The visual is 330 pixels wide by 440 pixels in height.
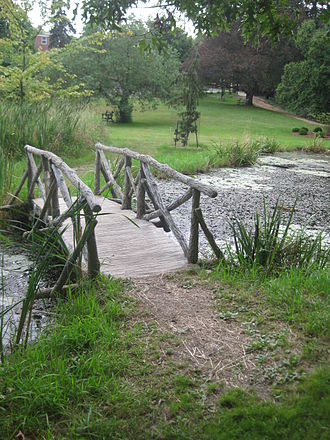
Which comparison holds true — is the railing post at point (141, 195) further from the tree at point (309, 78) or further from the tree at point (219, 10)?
the tree at point (309, 78)

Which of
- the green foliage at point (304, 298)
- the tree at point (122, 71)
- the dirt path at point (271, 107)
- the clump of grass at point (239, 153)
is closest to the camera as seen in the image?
the green foliage at point (304, 298)

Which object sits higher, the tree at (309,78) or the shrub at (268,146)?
the tree at (309,78)

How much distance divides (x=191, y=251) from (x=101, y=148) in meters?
3.69

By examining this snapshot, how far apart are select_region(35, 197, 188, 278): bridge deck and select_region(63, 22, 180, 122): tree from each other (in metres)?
22.4

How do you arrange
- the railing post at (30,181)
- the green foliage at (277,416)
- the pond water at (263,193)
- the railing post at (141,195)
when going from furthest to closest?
1. the pond water at (263,193)
2. the railing post at (30,181)
3. the railing post at (141,195)
4. the green foliage at (277,416)

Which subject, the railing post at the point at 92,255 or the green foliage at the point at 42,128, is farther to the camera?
the green foliage at the point at 42,128

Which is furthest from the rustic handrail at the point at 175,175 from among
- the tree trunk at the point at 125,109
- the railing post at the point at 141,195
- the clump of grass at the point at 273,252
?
the tree trunk at the point at 125,109

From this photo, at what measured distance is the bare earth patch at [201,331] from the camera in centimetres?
329

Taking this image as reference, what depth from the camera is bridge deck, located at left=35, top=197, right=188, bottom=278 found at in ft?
17.3

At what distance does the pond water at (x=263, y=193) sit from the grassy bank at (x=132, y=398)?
3.34 metres

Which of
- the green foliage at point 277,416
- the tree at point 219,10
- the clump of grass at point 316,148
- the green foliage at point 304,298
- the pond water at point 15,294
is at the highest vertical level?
the tree at point 219,10

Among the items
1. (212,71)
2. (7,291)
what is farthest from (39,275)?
(212,71)

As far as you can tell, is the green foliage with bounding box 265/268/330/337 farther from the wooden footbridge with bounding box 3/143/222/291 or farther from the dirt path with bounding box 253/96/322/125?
the dirt path with bounding box 253/96/322/125

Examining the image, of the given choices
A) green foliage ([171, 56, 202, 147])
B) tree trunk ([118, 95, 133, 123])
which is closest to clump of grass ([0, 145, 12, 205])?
green foliage ([171, 56, 202, 147])
